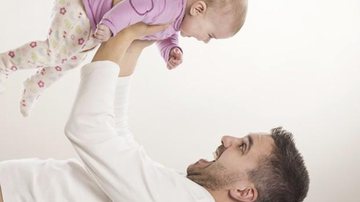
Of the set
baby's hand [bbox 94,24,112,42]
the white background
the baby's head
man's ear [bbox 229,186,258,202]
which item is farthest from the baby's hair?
the white background

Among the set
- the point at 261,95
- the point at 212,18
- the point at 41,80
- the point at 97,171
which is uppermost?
the point at 212,18

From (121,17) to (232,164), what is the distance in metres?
0.42

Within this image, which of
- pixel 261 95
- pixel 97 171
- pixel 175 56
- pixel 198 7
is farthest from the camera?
pixel 261 95

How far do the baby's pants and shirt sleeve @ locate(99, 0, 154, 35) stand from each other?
0.11m

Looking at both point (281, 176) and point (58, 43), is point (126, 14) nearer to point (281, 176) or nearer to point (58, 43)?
point (58, 43)

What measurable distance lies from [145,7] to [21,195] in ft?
1.46

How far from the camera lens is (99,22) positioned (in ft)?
3.55

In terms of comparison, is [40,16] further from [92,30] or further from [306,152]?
[306,152]

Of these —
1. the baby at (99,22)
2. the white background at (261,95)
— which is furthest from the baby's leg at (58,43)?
the white background at (261,95)

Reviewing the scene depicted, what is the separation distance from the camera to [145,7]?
3.45 ft

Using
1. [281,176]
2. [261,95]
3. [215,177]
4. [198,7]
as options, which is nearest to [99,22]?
[198,7]

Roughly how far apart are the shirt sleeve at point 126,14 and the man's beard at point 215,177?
37 cm

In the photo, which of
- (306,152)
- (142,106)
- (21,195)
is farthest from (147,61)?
(21,195)

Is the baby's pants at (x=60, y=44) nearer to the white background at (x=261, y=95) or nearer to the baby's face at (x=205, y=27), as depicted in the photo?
the baby's face at (x=205, y=27)
